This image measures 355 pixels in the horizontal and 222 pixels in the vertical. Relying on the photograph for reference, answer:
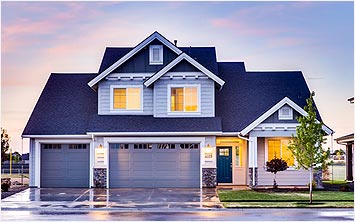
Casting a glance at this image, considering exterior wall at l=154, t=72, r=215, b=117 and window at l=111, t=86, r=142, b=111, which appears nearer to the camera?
exterior wall at l=154, t=72, r=215, b=117

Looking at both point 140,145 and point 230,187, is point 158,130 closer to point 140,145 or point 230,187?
point 140,145

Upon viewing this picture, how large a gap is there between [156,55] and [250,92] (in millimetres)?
5800

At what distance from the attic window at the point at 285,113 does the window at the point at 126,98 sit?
275 inches

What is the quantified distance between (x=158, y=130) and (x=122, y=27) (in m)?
6.42

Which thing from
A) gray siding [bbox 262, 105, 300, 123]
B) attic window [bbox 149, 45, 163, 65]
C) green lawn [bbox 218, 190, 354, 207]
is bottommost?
green lawn [bbox 218, 190, 354, 207]

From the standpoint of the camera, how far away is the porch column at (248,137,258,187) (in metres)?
30.2

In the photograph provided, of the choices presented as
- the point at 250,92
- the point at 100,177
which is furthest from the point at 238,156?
the point at 100,177

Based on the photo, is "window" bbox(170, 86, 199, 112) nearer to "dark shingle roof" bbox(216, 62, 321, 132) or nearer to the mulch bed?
"dark shingle roof" bbox(216, 62, 321, 132)

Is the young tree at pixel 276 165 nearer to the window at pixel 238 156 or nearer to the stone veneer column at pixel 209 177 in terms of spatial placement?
the stone veneer column at pixel 209 177

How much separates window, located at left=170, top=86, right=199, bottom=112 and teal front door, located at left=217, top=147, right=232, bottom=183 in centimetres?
326

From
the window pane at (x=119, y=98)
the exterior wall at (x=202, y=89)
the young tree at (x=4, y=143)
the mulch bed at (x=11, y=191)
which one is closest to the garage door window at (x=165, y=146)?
the exterior wall at (x=202, y=89)

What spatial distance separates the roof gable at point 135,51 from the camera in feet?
102

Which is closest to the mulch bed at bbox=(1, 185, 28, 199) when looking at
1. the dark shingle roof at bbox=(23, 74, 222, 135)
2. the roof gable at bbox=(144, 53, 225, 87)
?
the dark shingle roof at bbox=(23, 74, 222, 135)

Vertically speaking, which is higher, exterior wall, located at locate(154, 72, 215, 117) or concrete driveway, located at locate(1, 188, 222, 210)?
exterior wall, located at locate(154, 72, 215, 117)
